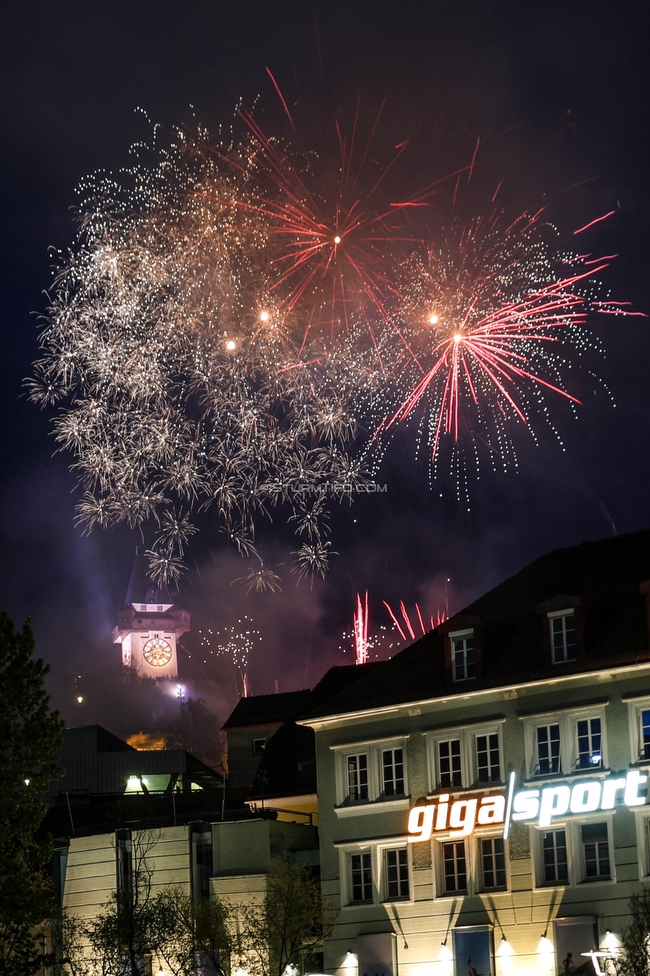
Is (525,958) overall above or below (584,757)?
below

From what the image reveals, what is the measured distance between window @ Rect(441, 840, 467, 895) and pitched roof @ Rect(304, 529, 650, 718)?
18.9 ft

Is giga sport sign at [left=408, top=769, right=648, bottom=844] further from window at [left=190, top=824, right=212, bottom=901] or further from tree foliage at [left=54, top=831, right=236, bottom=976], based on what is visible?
window at [left=190, top=824, right=212, bottom=901]

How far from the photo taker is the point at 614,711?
4919 cm

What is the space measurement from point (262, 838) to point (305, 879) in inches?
164

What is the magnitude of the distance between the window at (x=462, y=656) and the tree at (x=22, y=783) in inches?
623

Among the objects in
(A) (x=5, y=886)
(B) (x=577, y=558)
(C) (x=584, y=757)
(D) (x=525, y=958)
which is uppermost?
(B) (x=577, y=558)

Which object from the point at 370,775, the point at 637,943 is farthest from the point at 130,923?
the point at 637,943

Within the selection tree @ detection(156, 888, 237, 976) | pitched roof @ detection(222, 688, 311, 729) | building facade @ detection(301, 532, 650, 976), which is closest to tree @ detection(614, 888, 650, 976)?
building facade @ detection(301, 532, 650, 976)

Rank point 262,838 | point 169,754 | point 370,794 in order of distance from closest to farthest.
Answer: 1. point 370,794
2. point 262,838
3. point 169,754

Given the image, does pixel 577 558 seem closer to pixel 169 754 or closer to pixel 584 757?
pixel 584 757

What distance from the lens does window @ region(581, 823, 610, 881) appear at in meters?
48.2

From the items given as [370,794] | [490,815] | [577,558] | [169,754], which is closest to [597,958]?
[490,815]

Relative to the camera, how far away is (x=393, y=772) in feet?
178

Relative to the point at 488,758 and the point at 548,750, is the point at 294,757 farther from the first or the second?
the point at 548,750
